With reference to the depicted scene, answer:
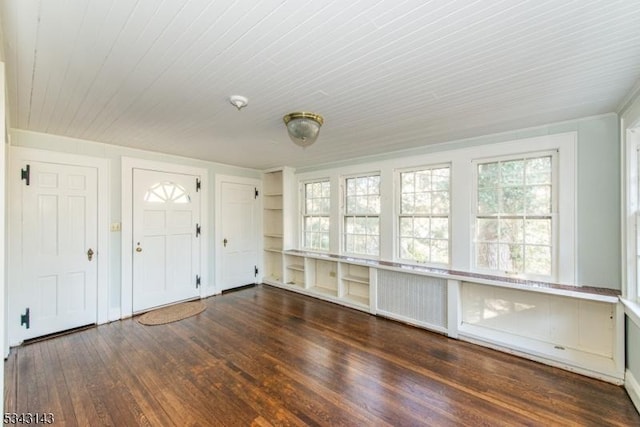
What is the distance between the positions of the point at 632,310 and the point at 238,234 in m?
4.86

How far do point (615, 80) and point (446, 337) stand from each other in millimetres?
2667

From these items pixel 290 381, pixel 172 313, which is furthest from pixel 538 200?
pixel 172 313

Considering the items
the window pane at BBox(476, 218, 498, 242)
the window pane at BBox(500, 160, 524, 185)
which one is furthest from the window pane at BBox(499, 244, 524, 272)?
the window pane at BBox(500, 160, 524, 185)

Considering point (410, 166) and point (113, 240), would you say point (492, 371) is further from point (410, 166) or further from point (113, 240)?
point (113, 240)

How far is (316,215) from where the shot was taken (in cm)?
496

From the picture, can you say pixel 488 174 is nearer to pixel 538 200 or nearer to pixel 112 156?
pixel 538 200

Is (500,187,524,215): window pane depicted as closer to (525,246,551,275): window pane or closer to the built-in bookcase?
(525,246,551,275): window pane

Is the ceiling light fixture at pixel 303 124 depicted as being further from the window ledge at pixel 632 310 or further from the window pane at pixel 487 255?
the window ledge at pixel 632 310

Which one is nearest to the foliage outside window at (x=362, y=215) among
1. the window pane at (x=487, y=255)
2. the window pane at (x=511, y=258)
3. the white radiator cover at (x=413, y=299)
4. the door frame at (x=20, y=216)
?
the white radiator cover at (x=413, y=299)

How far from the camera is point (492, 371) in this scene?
2410mm

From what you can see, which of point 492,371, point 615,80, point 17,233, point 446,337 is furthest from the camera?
point 446,337

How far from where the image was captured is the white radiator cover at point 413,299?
321cm

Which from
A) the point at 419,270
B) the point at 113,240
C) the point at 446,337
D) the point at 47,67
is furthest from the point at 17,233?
the point at 446,337

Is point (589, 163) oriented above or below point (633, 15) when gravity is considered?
below
